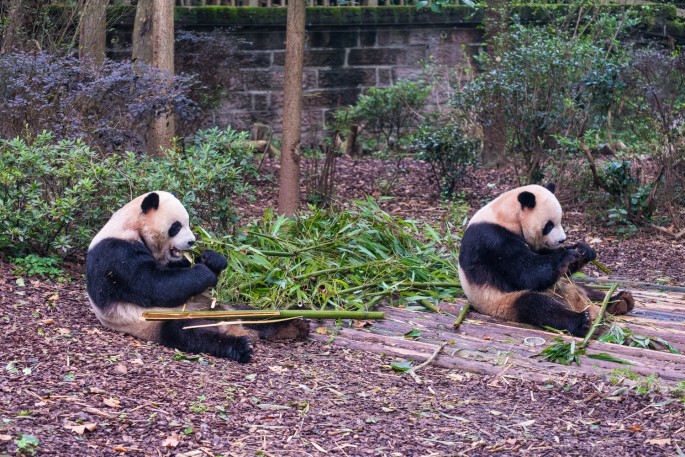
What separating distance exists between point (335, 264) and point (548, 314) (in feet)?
5.48

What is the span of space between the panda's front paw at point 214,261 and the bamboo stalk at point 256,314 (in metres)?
0.37

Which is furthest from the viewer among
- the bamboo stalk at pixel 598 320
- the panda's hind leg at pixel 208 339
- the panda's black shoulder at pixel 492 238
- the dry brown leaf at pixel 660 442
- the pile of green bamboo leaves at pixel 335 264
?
the pile of green bamboo leaves at pixel 335 264

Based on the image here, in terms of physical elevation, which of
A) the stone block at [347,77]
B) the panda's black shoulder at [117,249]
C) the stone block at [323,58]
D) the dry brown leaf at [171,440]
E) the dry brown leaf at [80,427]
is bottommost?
the dry brown leaf at [171,440]

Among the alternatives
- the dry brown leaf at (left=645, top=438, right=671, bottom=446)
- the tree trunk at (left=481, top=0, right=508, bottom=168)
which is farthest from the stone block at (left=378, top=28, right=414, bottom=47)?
the dry brown leaf at (left=645, top=438, right=671, bottom=446)

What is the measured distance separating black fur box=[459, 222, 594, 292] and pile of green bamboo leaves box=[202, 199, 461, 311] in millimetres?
517

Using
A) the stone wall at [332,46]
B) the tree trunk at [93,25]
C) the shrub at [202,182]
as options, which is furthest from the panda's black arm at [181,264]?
the stone wall at [332,46]

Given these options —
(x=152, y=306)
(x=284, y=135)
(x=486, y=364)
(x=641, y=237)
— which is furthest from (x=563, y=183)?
(x=152, y=306)

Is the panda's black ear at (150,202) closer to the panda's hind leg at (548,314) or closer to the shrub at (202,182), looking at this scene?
A: the shrub at (202,182)

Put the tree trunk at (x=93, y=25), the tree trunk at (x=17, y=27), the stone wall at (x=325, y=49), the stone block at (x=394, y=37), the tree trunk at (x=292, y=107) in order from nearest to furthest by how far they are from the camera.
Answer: the tree trunk at (x=292, y=107) < the tree trunk at (x=17, y=27) < the tree trunk at (x=93, y=25) < the stone wall at (x=325, y=49) < the stone block at (x=394, y=37)

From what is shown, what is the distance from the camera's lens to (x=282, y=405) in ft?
15.2

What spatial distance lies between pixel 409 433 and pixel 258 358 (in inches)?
53.9

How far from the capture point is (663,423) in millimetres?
4375

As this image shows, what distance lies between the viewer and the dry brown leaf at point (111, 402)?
4402mm

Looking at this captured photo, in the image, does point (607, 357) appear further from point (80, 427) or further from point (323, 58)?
point (323, 58)
